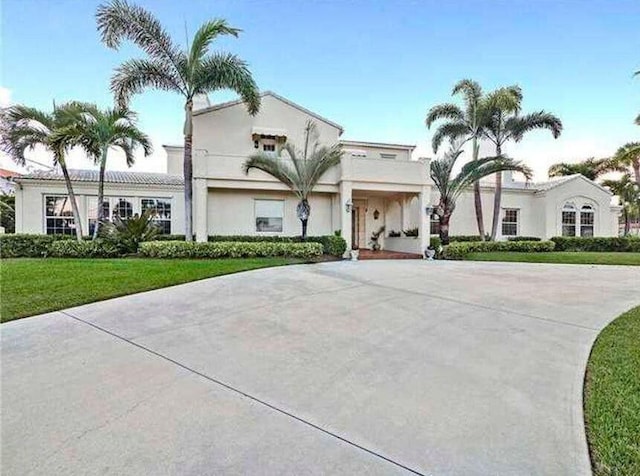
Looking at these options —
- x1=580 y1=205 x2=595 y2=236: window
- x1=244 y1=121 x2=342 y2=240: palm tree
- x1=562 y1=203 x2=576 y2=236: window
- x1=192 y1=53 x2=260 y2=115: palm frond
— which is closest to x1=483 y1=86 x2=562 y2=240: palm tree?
x1=562 y1=203 x2=576 y2=236: window

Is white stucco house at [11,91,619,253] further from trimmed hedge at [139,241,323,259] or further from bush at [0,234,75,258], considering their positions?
bush at [0,234,75,258]

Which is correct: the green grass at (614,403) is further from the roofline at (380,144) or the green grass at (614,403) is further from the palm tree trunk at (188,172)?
the roofline at (380,144)

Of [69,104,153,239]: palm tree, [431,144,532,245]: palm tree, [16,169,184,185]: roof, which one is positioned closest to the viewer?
[69,104,153,239]: palm tree

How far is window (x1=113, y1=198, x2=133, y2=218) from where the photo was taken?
17781 millimetres

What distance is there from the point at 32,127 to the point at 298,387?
16.7 metres

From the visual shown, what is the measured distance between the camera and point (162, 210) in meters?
18.5

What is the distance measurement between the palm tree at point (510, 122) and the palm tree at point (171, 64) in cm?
1245

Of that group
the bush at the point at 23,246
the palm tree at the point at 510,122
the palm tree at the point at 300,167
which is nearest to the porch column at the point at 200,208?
the palm tree at the point at 300,167

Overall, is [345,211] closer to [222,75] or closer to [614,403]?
[222,75]

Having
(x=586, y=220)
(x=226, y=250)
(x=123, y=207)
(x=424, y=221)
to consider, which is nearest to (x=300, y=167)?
(x=226, y=250)

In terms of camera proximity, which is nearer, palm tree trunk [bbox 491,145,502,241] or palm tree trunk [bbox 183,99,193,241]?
palm tree trunk [bbox 183,99,193,241]

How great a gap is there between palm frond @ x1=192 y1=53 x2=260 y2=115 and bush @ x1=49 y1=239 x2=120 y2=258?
23.6 feet

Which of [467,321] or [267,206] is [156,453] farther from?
[267,206]

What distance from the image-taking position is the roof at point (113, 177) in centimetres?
1675
